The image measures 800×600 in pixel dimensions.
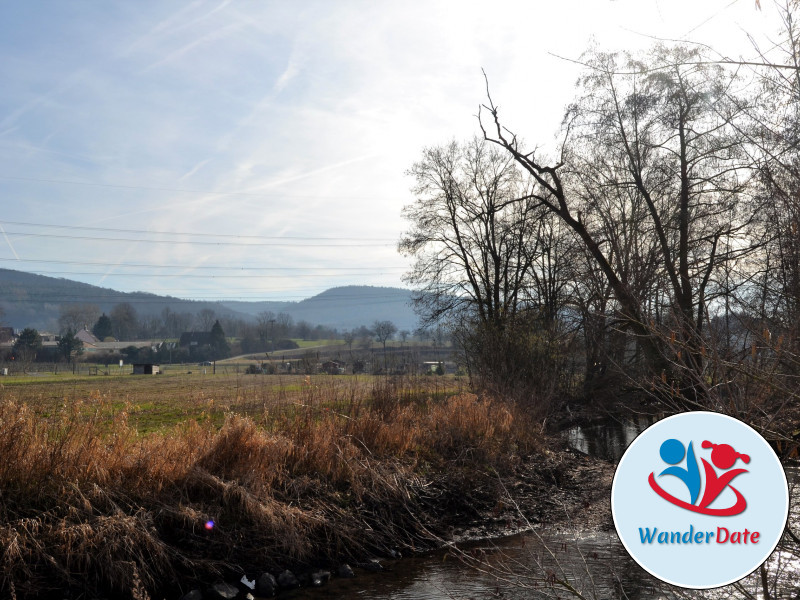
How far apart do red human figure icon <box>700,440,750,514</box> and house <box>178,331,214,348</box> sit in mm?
104353

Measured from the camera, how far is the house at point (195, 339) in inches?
4090

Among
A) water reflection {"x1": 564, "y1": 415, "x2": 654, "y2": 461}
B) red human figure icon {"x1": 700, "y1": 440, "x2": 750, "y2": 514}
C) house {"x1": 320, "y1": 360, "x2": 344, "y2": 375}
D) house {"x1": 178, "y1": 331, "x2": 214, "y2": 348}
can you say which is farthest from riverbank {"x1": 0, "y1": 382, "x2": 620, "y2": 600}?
house {"x1": 178, "y1": 331, "x2": 214, "y2": 348}

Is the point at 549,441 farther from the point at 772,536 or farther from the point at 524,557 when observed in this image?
the point at 772,536

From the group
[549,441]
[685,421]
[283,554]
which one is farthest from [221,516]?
[549,441]

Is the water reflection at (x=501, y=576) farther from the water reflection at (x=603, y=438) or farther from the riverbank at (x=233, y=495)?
the water reflection at (x=603, y=438)

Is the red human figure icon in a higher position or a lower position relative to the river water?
higher

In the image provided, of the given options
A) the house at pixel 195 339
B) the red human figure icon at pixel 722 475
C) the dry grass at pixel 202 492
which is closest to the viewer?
the red human figure icon at pixel 722 475

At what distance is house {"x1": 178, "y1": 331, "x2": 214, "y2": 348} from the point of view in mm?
103875

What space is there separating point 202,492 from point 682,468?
7.68 m

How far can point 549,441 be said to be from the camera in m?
16.9

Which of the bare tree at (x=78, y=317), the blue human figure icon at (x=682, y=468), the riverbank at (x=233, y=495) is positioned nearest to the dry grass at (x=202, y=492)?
the riverbank at (x=233, y=495)

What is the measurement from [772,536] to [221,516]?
25.0 ft

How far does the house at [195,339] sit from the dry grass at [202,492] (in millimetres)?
95280

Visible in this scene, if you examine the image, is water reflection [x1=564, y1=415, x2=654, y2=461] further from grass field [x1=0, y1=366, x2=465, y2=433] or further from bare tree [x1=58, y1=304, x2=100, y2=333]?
bare tree [x1=58, y1=304, x2=100, y2=333]
